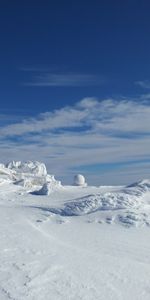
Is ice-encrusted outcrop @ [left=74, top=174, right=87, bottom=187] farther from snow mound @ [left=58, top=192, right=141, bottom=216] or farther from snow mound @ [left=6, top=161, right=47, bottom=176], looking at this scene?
snow mound @ [left=58, top=192, right=141, bottom=216]

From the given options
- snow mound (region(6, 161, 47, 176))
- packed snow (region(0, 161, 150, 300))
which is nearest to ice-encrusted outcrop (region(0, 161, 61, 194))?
snow mound (region(6, 161, 47, 176))

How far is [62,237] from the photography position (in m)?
22.1

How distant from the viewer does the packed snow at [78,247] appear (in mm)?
14328

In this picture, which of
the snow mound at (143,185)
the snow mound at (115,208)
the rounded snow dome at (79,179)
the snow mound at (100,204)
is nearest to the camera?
the snow mound at (115,208)

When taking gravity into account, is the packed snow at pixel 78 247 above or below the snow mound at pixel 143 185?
below

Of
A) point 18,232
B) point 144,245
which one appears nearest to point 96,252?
point 144,245

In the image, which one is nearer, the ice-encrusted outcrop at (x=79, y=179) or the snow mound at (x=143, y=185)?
the snow mound at (x=143, y=185)

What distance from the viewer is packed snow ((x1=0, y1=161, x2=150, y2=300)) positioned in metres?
14.3

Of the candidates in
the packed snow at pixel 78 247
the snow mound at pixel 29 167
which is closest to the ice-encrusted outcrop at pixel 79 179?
the snow mound at pixel 29 167

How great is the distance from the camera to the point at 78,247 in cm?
2014

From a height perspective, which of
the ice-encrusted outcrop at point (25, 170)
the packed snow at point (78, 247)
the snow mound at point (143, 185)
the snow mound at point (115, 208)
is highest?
the ice-encrusted outcrop at point (25, 170)

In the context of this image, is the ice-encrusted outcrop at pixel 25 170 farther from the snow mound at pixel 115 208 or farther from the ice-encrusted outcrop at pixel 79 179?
the snow mound at pixel 115 208

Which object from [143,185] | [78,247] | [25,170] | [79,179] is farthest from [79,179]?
[78,247]

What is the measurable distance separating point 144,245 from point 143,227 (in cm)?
317
